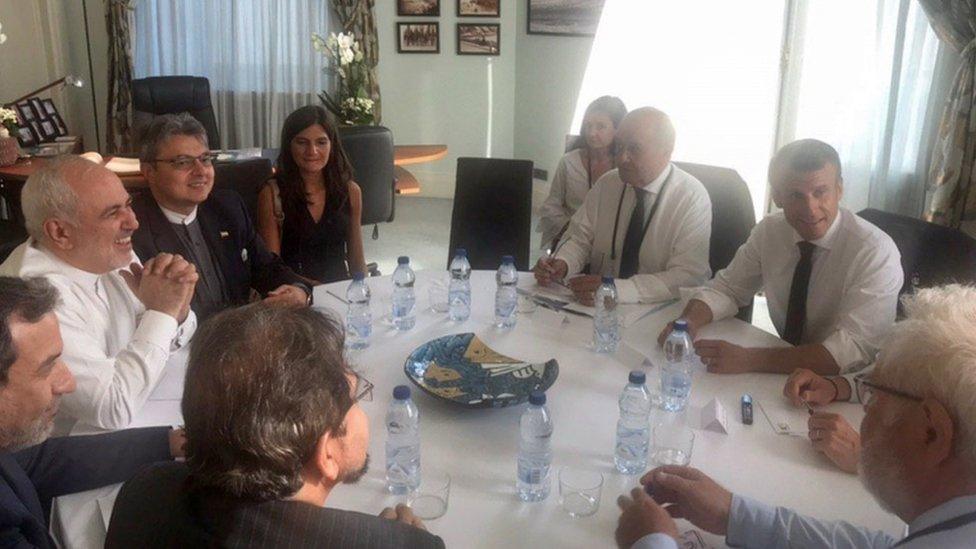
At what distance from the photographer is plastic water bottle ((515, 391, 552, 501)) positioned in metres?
1.52

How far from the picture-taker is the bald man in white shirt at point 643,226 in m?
2.76

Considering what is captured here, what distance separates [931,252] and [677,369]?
1134 millimetres

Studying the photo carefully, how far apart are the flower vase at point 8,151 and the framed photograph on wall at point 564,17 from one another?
150 inches

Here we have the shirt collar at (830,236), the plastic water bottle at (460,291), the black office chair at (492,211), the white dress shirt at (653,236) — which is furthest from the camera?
the black office chair at (492,211)

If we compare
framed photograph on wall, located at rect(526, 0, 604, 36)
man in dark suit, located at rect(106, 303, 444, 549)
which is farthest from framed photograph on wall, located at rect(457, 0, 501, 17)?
man in dark suit, located at rect(106, 303, 444, 549)

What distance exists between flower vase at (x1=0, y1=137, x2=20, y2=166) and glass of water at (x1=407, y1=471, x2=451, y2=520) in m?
4.08

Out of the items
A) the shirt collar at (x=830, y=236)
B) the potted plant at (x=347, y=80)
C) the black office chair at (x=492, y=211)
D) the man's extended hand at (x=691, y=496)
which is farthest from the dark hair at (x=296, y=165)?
the potted plant at (x=347, y=80)

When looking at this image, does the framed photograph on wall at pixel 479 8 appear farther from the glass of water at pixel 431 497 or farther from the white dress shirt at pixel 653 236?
the glass of water at pixel 431 497

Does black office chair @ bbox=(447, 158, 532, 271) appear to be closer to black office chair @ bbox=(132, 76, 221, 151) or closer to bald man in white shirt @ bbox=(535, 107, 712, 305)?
bald man in white shirt @ bbox=(535, 107, 712, 305)

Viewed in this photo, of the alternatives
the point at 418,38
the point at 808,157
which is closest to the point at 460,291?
the point at 808,157

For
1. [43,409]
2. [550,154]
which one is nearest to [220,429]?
[43,409]

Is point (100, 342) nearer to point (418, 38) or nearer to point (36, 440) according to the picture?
point (36, 440)

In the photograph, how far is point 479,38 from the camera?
6.49 meters

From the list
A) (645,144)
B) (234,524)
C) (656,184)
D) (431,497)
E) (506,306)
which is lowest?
(431,497)
